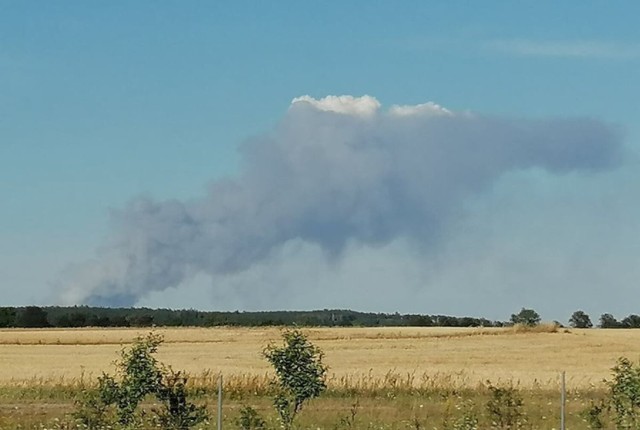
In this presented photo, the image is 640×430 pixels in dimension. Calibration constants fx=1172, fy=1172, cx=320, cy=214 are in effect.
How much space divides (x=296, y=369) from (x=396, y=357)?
136 ft

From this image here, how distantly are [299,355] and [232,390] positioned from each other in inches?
525

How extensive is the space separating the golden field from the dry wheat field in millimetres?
81

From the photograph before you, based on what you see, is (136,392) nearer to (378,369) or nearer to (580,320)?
(378,369)

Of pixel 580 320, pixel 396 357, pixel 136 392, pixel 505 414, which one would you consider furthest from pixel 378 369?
pixel 580 320

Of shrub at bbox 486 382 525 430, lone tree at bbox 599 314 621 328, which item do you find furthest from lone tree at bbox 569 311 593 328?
shrub at bbox 486 382 525 430

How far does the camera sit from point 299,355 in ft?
79.1

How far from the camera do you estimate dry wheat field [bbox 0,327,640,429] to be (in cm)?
3020

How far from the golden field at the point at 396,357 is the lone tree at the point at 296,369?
1473 centimetres

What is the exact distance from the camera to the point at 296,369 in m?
24.1

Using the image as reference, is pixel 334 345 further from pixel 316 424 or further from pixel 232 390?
pixel 316 424

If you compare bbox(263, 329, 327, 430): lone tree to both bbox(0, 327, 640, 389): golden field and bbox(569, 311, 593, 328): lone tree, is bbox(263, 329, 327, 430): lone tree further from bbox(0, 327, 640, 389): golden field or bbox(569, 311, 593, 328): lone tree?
bbox(569, 311, 593, 328): lone tree

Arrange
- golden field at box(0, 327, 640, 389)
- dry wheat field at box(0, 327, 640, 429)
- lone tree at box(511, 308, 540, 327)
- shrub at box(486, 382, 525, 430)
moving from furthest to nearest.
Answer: lone tree at box(511, 308, 540, 327) → golden field at box(0, 327, 640, 389) → dry wheat field at box(0, 327, 640, 429) → shrub at box(486, 382, 525, 430)

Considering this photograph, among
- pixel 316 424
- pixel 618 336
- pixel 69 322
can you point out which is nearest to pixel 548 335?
pixel 618 336

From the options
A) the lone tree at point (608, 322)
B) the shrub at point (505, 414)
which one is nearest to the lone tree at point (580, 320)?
the lone tree at point (608, 322)
